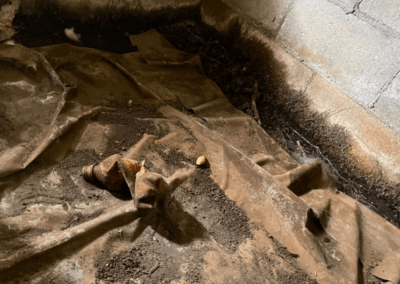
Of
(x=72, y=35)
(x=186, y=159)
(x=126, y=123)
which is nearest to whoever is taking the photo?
(x=186, y=159)

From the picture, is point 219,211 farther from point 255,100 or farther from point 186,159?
point 255,100

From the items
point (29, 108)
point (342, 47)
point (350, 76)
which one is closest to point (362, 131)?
point (350, 76)

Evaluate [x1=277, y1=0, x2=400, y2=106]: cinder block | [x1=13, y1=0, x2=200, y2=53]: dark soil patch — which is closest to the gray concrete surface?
[x1=277, y1=0, x2=400, y2=106]: cinder block

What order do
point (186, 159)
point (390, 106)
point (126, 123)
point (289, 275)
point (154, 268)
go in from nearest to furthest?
point (154, 268) → point (289, 275) → point (186, 159) → point (126, 123) → point (390, 106)

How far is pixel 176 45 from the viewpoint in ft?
10.9

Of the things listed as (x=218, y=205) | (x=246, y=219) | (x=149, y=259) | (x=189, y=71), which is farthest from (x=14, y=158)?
(x=189, y=71)

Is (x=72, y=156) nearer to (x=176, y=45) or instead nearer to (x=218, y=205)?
(x=218, y=205)

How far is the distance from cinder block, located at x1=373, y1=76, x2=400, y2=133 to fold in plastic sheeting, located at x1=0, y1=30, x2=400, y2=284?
2.62ft

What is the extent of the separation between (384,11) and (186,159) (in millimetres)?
1922

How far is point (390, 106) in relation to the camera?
7.75ft

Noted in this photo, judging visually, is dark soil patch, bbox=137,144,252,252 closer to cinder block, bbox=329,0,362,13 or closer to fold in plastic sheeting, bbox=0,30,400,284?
fold in plastic sheeting, bbox=0,30,400,284

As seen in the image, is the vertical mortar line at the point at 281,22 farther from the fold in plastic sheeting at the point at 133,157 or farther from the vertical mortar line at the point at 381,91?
the vertical mortar line at the point at 381,91

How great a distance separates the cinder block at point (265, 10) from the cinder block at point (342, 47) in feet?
0.32

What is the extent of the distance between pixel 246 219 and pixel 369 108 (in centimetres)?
155
